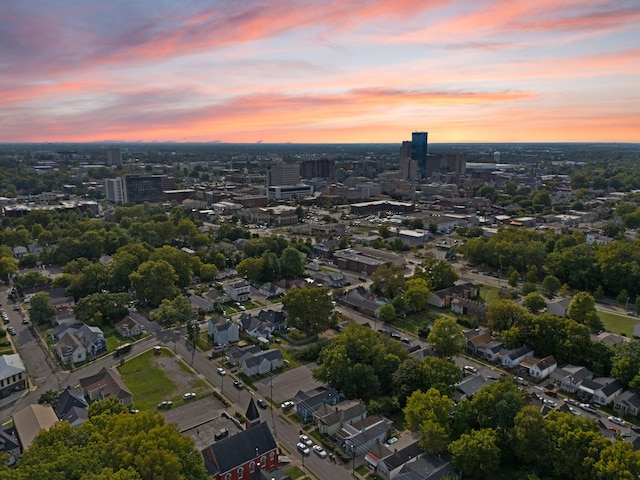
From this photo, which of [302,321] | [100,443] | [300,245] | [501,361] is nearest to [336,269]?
[300,245]

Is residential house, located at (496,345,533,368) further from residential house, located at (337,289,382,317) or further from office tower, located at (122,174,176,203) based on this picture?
office tower, located at (122,174,176,203)

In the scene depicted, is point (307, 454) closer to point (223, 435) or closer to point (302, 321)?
point (223, 435)

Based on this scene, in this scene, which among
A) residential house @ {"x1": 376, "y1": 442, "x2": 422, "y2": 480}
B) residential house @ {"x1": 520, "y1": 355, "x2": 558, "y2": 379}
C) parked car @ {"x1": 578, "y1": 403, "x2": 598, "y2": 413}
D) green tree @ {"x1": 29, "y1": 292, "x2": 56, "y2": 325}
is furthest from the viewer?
green tree @ {"x1": 29, "y1": 292, "x2": 56, "y2": 325}

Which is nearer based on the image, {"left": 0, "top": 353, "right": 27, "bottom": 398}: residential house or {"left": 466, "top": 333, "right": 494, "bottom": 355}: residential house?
{"left": 0, "top": 353, "right": 27, "bottom": 398}: residential house

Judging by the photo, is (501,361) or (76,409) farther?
(501,361)

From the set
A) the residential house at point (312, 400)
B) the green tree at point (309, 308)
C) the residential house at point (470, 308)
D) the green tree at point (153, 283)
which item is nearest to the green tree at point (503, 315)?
the residential house at point (470, 308)

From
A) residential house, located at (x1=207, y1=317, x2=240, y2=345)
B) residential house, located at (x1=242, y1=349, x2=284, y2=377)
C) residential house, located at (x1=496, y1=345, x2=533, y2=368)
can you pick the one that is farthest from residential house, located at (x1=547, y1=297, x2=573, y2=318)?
residential house, located at (x1=207, y1=317, x2=240, y2=345)
